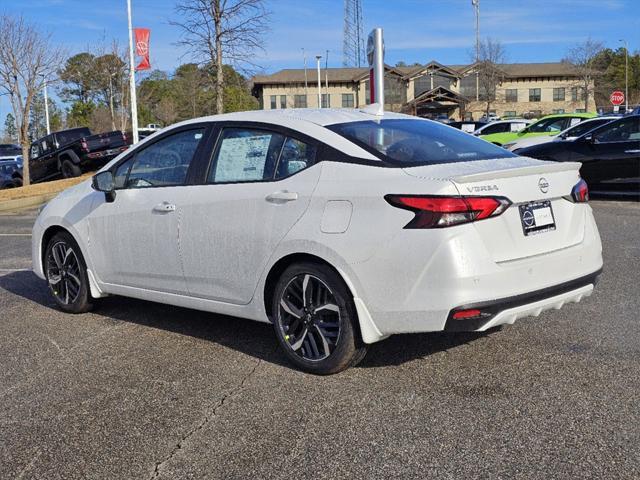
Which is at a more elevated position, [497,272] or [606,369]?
[497,272]

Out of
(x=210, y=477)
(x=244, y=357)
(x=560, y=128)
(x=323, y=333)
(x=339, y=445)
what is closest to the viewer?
(x=210, y=477)

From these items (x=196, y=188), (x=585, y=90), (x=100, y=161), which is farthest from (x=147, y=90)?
(x=196, y=188)

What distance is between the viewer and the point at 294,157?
4.48 metres

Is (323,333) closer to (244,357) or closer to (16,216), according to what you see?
(244,357)

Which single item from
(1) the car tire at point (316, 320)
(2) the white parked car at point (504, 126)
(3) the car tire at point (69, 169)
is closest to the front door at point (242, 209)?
(1) the car tire at point (316, 320)

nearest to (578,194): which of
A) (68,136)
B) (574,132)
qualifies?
(574,132)

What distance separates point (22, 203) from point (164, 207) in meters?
14.9

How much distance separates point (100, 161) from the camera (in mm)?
23297

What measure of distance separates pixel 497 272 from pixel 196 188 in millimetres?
2193

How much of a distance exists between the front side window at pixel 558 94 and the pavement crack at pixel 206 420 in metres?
83.2

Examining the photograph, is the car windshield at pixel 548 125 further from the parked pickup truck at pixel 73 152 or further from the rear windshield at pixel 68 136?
the rear windshield at pixel 68 136

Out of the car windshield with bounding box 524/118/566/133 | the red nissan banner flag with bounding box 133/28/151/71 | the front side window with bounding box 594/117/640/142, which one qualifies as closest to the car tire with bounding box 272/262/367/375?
the front side window with bounding box 594/117/640/142

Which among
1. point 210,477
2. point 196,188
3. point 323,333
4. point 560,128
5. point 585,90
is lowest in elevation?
point 210,477

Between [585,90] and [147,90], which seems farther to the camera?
[585,90]
